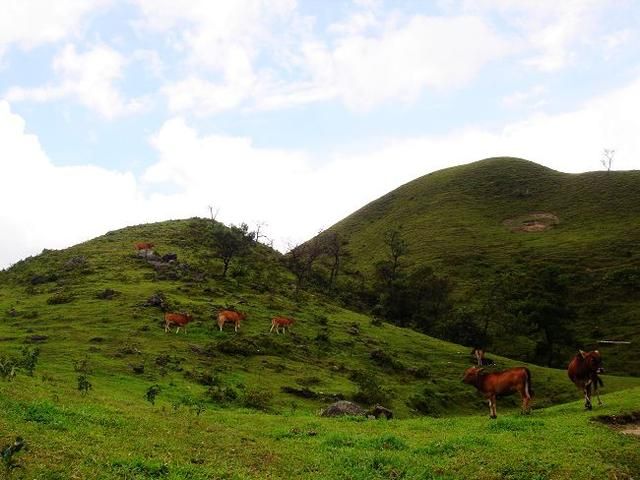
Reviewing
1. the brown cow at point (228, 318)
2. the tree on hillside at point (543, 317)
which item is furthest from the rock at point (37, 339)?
the tree on hillside at point (543, 317)

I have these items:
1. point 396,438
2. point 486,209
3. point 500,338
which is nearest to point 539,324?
point 500,338

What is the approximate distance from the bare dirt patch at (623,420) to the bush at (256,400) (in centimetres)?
1324

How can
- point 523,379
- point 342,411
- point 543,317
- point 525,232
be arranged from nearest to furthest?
point 523,379
point 342,411
point 543,317
point 525,232

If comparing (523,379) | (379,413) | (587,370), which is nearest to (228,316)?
(379,413)

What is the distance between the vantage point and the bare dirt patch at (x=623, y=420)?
18.6 m

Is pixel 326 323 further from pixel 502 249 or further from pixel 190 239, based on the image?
pixel 502 249

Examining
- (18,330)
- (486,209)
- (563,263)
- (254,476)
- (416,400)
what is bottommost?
(416,400)

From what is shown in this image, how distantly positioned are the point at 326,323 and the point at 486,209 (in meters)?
81.6

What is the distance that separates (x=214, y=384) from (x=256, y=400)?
3.22 metres

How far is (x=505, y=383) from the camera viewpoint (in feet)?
69.8

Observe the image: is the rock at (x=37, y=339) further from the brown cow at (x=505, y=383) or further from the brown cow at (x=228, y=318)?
the brown cow at (x=505, y=383)

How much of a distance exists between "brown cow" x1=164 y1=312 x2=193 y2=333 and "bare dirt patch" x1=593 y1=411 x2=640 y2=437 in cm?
2428

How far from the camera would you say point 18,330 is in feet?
110

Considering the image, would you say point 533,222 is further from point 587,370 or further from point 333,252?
point 587,370
